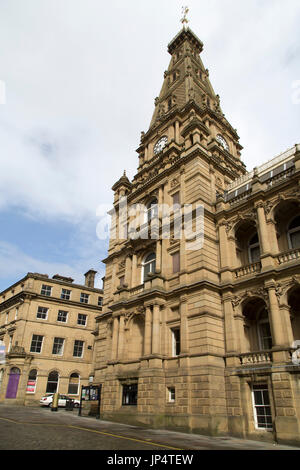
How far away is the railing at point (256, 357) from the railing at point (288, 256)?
5.38 metres

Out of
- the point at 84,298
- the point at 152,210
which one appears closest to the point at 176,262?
the point at 152,210

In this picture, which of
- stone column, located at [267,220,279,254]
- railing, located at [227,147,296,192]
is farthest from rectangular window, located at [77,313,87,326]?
stone column, located at [267,220,279,254]

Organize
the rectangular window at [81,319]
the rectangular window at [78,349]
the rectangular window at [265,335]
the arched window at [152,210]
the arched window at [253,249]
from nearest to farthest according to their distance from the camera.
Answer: the rectangular window at [265,335], the arched window at [253,249], the arched window at [152,210], the rectangular window at [78,349], the rectangular window at [81,319]

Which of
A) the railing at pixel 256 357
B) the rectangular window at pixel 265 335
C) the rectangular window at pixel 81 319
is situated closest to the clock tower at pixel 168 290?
the railing at pixel 256 357

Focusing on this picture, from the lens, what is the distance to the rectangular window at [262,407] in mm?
17250

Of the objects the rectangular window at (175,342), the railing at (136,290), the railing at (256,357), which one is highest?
the railing at (136,290)

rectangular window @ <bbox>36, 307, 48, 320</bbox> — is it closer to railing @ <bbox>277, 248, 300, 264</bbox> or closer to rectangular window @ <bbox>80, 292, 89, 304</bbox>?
rectangular window @ <bbox>80, 292, 89, 304</bbox>

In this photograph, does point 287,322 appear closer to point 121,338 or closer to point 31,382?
point 121,338

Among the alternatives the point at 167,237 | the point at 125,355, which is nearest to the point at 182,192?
the point at 167,237

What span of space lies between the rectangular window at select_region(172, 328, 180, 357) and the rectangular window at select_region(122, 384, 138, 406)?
11.6 ft

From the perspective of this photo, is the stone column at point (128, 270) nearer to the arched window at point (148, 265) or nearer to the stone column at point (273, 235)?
the arched window at point (148, 265)

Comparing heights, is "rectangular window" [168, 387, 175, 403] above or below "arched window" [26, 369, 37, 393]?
below

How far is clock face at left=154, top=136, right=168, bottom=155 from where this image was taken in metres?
33.8

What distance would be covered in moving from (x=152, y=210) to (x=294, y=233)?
12642 millimetres
